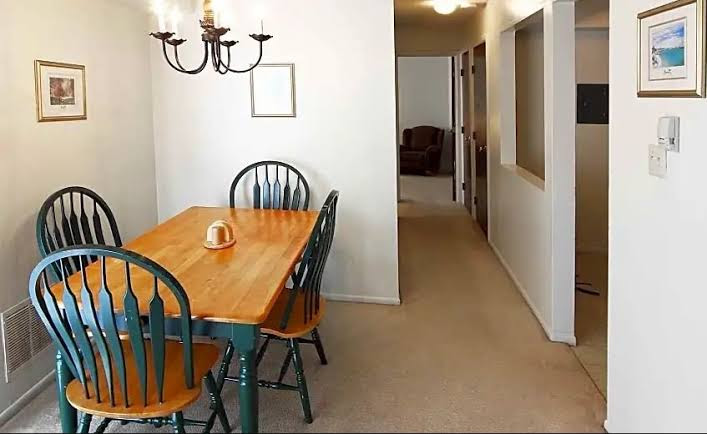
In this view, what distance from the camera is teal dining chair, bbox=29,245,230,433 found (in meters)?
1.97

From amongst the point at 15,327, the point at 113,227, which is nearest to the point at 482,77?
the point at 113,227

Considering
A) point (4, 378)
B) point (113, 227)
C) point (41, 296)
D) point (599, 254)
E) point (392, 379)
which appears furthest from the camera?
point (599, 254)

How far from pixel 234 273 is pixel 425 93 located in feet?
28.2

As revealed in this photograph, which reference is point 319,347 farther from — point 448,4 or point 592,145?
point 592,145

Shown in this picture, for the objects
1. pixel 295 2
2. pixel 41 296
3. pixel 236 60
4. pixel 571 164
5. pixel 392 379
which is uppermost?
pixel 295 2

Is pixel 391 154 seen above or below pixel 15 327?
above

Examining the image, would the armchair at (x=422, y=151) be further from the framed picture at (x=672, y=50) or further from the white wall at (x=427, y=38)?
the framed picture at (x=672, y=50)

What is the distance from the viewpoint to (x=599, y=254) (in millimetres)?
5340

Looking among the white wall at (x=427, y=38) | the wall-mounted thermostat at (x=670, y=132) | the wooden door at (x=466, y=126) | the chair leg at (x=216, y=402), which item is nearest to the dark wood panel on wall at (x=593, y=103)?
the wooden door at (x=466, y=126)

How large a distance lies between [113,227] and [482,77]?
13.5ft

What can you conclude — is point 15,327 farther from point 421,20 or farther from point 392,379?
point 421,20

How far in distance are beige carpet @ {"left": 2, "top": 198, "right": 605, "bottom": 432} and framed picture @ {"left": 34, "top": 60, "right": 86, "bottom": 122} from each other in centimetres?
126

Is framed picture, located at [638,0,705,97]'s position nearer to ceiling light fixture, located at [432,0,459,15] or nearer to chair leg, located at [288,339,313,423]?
chair leg, located at [288,339,313,423]

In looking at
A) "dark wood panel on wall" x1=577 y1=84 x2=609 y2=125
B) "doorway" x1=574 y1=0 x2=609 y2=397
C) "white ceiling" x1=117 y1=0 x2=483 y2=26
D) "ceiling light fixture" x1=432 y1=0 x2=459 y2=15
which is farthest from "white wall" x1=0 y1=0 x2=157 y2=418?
"dark wood panel on wall" x1=577 y1=84 x2=609 y2=125
